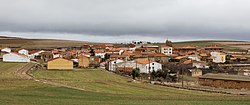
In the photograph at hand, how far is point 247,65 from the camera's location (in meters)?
102

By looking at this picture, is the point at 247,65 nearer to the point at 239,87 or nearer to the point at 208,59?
the point at 208,59

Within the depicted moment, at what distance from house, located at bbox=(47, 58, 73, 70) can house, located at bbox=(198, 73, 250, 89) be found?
31.1m

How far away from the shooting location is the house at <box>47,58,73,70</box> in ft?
256

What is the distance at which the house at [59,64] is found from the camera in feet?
A: 256

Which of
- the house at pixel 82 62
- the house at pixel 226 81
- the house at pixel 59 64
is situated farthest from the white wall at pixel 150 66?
the house at pixel 226 81

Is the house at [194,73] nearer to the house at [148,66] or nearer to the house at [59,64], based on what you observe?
the house at [148,66]

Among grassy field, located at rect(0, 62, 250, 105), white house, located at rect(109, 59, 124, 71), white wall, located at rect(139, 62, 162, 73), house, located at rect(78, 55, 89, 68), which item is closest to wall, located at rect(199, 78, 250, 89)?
grassy field, located at rect(0, 62, 250, 105)

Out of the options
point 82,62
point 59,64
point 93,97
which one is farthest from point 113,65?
point 93,97

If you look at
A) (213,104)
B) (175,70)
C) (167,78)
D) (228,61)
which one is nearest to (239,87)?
(167,78)

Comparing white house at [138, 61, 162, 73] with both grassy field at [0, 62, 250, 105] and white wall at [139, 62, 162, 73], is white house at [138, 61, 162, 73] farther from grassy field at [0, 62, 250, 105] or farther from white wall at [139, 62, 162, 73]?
grassy field at [0, 62, 250, 105]

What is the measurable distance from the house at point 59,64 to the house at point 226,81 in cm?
3108

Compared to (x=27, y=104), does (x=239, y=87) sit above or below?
below

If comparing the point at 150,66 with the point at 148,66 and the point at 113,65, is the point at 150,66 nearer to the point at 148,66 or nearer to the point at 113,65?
the point at 148,66

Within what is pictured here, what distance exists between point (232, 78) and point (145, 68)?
1135 inches
